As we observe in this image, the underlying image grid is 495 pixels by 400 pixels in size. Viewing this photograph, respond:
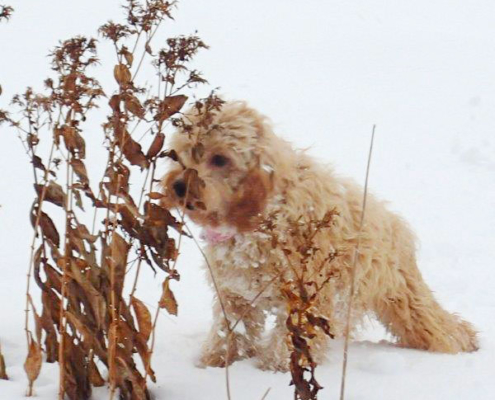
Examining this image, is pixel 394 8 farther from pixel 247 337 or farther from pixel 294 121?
pixel 247 337

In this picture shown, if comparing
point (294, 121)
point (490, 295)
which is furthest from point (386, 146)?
point (490, 295)

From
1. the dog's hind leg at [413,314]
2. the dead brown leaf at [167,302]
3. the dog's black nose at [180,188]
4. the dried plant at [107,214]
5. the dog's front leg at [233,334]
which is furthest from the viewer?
the dog's hind leg at [413,314]

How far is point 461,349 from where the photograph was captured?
3984mm

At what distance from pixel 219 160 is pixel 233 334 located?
34.2 inches

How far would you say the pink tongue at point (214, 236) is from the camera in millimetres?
3486

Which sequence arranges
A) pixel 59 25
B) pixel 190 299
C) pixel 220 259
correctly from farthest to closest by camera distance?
pixel 59 25 < pixel 190 299 < pixel 220 259

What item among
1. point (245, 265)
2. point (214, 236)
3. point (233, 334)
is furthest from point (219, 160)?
point (233, 334)

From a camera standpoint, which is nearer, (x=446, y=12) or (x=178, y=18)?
(x=178, y=18)

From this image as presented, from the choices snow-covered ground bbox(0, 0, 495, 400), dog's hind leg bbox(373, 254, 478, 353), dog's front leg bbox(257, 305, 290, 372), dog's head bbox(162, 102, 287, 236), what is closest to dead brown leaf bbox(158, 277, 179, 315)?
snow-covered ground bbox(0, 0, 495, 400)

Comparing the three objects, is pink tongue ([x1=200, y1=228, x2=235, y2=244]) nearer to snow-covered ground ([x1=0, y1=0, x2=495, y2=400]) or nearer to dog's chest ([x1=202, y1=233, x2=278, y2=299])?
dog's chest ([x1=202, y1=233, x2=278, y2=299])

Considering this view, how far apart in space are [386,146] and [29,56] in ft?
16.4

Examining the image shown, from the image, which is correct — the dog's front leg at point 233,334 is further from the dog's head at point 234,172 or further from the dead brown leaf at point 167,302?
the dead brown leaf at point 167,302

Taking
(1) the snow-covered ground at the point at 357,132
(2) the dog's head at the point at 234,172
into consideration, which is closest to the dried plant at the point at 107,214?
(1) the snow-covered ground at the point at 357,132

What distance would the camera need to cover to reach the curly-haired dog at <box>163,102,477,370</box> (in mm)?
3428
